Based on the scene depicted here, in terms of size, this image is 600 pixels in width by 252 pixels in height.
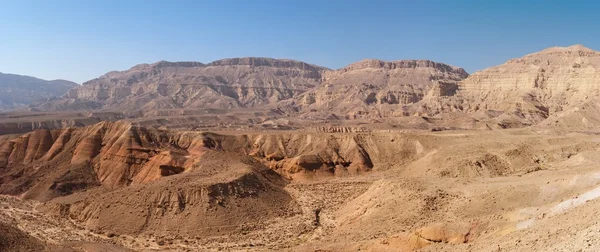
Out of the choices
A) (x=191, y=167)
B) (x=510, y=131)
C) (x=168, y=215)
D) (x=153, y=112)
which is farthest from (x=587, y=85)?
(x=153, y=112)

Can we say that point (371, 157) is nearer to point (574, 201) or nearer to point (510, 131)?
point (510, 131)

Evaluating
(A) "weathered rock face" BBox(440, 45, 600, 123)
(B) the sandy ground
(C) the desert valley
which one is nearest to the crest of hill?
(A) "weathered rock face" BBox(440, 45, 600, 123)

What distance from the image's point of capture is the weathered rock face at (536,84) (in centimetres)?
12675

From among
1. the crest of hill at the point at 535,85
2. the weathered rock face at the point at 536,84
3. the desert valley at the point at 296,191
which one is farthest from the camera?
the weathered rock face at the point at 536,84

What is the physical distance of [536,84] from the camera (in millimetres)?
140625

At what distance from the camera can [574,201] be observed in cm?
2688

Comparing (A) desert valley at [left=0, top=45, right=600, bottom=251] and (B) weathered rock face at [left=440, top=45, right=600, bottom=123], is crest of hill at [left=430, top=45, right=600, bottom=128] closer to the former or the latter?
(B) weathered rock face at [left=440, top=45, right=600, bottom=123]

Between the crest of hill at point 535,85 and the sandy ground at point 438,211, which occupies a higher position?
the crest of hill at point 535,85

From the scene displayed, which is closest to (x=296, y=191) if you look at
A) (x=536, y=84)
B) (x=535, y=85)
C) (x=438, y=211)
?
(x=438, y=211)

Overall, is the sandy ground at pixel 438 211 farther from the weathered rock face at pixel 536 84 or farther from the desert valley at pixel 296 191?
the weathered rock face at pixel 536 84

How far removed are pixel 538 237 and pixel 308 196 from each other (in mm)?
34943

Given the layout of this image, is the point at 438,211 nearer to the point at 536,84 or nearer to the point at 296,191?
the point at 296,191

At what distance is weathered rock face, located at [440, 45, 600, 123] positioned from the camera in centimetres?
12675

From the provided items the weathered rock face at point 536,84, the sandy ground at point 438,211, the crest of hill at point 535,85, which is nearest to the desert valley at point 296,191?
the sandy ground at point 438,211
